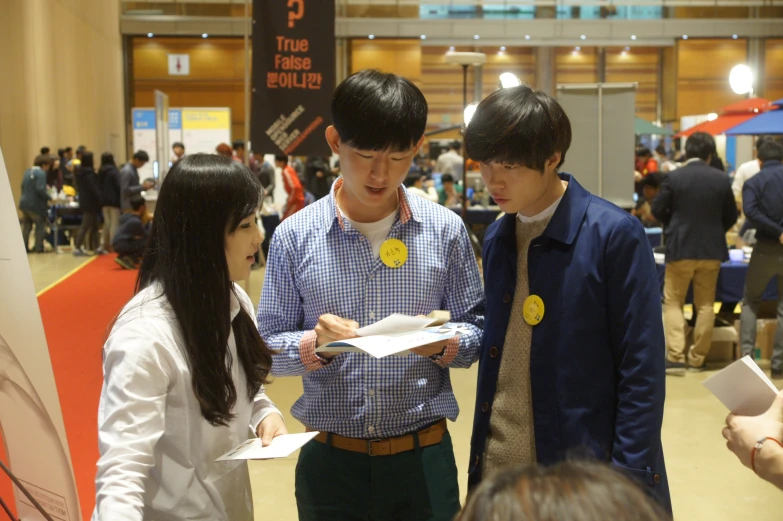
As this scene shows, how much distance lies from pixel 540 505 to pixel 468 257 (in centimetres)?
130

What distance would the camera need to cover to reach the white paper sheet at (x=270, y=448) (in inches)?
58.7

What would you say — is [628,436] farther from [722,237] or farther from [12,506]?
[722,237]

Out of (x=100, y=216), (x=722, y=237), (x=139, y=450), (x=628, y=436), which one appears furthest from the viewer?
(x=100, y=216)

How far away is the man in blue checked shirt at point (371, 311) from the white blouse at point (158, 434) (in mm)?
259

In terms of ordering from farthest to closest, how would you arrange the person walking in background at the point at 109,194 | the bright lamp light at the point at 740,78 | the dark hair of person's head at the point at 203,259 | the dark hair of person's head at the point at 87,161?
the bright lamp light at the point at 740,78, the person walking in background at the point at 109,194, the dark hair of person's head at the point at 87,161, the dark hair of person's head at the point at 203,259

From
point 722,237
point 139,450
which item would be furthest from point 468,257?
point 722,237

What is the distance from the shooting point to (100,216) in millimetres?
14859

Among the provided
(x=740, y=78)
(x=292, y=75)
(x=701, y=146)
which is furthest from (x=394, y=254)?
(x=740, y=78)

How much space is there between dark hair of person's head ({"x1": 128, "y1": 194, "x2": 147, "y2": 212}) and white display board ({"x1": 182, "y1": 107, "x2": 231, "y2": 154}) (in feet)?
21.5

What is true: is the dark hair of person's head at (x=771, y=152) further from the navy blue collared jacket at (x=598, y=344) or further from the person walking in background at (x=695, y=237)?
the navy blue collared jacket at (x=598, y=344)

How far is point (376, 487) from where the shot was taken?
6.21ft

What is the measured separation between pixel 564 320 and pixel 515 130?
402 mm

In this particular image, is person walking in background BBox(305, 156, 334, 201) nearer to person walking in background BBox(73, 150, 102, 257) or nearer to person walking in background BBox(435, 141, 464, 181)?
person walking in background BBox(435, 141, 464, 181)

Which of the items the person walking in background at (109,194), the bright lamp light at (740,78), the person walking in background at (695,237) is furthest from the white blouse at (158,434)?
the bright lamp light at (740,78)
